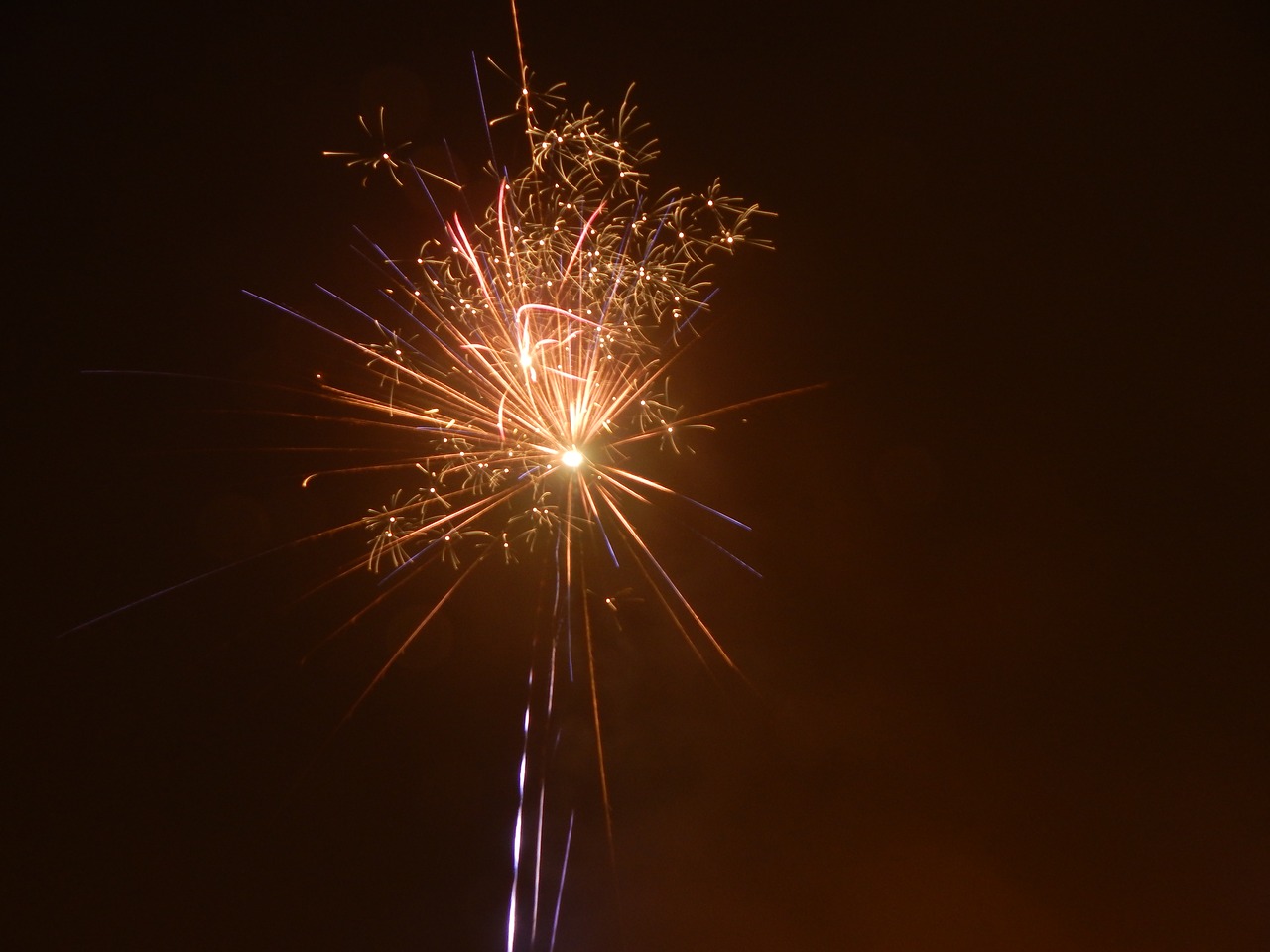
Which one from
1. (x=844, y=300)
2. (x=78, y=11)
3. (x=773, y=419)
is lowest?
(x=773, y=419)

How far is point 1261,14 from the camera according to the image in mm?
1518

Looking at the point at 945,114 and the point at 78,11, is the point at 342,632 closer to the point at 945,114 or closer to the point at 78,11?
the point at 78,11

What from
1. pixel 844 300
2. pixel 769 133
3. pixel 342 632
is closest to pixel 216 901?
pixel 342 632

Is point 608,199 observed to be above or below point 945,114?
below

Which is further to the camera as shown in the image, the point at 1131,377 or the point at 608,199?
the point at 1131,377

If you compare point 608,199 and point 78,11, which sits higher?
point 78,11

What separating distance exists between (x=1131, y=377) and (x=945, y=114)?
1.71ft

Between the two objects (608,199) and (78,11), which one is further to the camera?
(78,11)

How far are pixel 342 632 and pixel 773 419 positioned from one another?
2.51 feet

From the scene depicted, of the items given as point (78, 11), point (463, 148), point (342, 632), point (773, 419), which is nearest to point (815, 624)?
point (773, 419)

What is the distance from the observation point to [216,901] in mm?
1431

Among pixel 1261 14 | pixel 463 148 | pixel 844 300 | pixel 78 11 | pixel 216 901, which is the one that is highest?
pixel 78 11

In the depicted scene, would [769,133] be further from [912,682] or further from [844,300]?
[912,682]

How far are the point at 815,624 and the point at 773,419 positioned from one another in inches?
13.2
